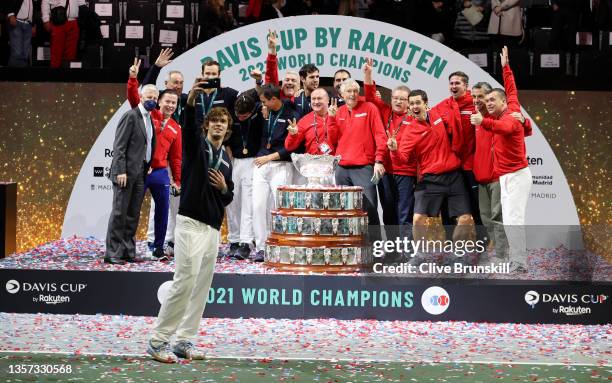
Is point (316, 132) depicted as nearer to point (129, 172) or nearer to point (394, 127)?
point (394, 127)

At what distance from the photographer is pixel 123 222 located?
912cm

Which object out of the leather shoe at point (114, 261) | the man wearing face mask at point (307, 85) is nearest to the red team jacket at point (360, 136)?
the man wearing face mask at point (307, 85)

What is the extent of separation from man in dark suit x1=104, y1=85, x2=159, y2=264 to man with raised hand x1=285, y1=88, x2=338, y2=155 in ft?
4.27

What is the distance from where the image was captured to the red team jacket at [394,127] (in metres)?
9.19

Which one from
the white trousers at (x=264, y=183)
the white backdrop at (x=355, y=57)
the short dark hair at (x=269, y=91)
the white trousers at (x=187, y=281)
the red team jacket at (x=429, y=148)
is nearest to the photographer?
the white trousers at (x=187, y=281)

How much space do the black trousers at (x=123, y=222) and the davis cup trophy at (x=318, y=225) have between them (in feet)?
4.34

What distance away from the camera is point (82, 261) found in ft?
29.8

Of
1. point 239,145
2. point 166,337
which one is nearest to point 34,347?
point 166,337

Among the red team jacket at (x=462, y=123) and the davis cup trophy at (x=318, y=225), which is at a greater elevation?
the red team jacket at (x=462, y=123)

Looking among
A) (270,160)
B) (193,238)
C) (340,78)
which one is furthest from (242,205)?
(193,238)

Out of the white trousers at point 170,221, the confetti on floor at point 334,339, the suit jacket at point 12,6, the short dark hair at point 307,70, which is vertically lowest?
the confetti on floor at point 334,339

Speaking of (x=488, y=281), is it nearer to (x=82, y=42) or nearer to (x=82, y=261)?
(x=82, y=261)

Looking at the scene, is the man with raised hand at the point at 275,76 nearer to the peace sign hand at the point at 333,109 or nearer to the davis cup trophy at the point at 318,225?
the peace sign hand at the point at 333,109

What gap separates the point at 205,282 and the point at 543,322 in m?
3.10
